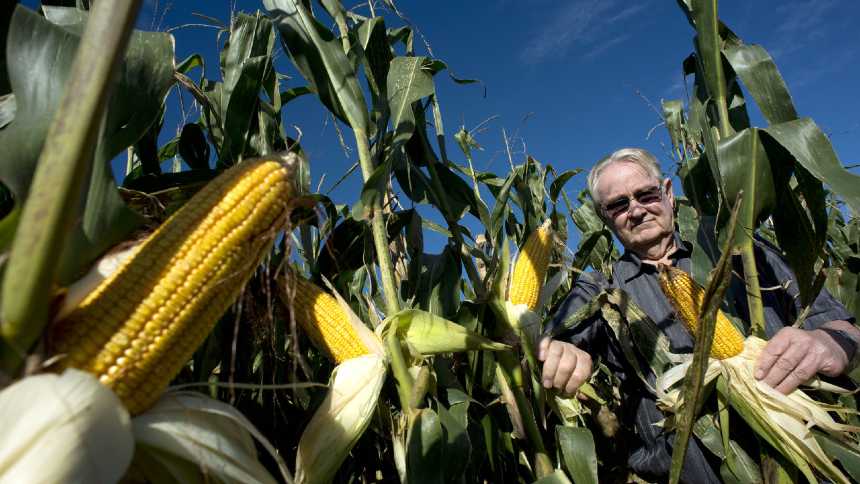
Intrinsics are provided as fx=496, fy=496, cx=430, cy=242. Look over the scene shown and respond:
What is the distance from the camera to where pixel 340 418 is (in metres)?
1.49

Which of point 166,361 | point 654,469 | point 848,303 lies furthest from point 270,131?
point 848,303

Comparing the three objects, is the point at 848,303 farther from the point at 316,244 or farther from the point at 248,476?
the point at 248,476

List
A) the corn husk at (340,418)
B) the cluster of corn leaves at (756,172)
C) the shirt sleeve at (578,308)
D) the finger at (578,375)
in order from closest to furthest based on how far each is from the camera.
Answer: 1. the corn husk at (340,418)
2. the cluster of corn leaves at (756,172)
3. the finger at (578,375)
4. the shirt sleeve at (578,308)

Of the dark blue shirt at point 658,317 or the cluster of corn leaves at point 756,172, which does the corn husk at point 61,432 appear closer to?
the cluster of corn leaves at point 756,172

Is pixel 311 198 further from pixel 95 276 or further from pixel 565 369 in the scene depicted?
pixel 565 369

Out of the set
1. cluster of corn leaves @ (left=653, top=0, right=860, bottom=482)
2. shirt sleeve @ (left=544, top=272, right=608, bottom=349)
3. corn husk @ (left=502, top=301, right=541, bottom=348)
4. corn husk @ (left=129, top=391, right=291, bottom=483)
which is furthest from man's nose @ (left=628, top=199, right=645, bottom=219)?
corn husk @ (left=129, top=391, right=291, bottom=483)

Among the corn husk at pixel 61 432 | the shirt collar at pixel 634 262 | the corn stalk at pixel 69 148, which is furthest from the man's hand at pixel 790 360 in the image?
the corn stalk at pixel 69 148

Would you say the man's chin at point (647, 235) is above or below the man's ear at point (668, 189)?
below

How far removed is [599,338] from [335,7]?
2.41 metres

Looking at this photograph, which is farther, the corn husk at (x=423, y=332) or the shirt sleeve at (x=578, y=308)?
the shirt sleeve at (x=578, y=308)

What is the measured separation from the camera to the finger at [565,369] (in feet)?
7.21

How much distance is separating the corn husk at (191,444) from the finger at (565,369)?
4.81ft

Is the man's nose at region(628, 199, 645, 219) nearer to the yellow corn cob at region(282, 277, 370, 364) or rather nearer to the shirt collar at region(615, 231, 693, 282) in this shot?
the shirt collar at region(615, 231, 693, 282)

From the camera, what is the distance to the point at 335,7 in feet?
7.93
